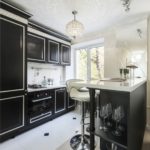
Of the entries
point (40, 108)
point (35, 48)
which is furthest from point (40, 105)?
point (35, 48)

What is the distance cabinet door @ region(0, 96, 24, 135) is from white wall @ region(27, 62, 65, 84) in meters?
0.94

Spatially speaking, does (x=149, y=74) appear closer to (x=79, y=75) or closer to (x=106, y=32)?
(x=106, y=32)

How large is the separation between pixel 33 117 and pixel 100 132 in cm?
180

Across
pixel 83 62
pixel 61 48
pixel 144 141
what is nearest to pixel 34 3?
pixel 61 48

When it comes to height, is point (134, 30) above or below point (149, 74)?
above

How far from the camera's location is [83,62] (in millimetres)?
4648

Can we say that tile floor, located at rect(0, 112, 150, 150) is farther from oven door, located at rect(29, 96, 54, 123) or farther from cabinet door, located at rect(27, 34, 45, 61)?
cabinet door, located at rect(27, 34, 45, 61)

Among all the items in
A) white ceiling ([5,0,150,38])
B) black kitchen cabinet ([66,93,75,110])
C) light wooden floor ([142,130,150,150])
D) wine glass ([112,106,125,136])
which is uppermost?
white ceiling ([5,0,150,38])

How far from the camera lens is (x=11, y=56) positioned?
2270mm

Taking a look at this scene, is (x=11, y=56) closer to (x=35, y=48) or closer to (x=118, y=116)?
(x=35, y=48)

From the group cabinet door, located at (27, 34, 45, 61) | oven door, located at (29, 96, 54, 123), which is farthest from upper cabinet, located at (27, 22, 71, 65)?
oven door, located at (29, 96, 54, 123)

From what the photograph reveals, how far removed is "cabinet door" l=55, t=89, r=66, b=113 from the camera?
3.37 meters

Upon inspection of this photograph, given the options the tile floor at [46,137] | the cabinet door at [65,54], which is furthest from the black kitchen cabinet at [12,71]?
the cabinet door at [65,54]

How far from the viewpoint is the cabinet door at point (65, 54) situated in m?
3.93
